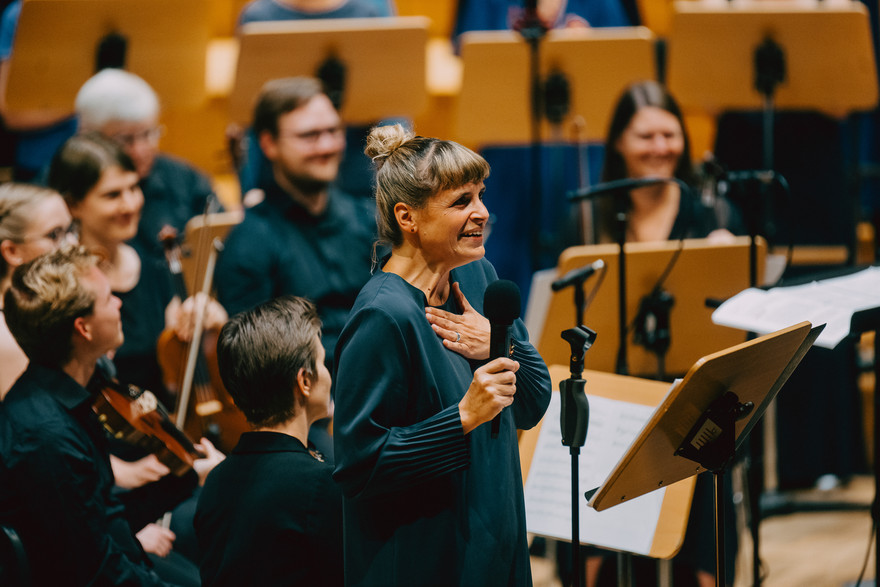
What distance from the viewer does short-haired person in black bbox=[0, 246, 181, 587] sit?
7.01 ft

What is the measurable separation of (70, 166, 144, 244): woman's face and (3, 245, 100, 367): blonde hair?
945 millimetres

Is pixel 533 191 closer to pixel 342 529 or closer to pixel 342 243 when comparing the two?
pixel 342 243

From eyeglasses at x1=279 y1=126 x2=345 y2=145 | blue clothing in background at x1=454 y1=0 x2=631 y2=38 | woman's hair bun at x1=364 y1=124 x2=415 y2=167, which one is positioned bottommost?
woman's hair bun at x1=364 y1=124 x2=415 y2=167

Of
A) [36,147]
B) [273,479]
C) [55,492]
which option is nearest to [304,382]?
[273,479]

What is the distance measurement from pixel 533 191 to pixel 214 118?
5.83 feet

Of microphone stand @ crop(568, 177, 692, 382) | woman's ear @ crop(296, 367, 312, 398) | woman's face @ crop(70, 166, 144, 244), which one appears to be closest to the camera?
woman's ear @ crop(296, 367, 312, 398)

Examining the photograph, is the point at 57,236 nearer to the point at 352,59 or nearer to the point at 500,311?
the point at 352,59

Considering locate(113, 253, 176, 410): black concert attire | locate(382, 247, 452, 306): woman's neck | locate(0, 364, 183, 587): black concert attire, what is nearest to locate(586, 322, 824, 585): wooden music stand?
locate(382, 247, 452, 306): woman's neck

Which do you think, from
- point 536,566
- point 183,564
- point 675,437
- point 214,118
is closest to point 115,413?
point 183,564

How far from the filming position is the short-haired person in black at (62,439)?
84.1 inches

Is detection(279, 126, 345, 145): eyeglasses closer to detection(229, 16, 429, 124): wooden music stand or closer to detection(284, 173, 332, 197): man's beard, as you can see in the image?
detection(284, 173, 332, 197): man's beard

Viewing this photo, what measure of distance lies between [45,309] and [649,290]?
1507 millimetres

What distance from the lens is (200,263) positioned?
3432 mm

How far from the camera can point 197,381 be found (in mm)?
3176
